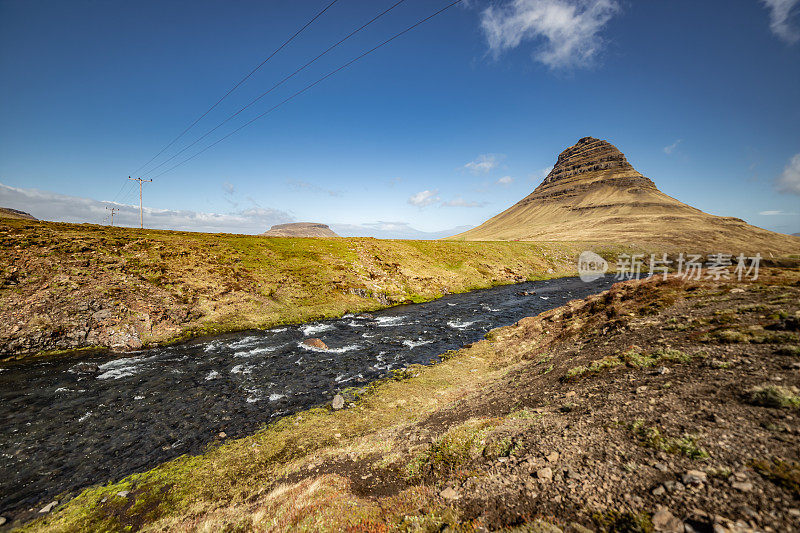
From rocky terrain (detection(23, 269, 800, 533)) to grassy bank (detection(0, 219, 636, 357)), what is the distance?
19.3 meters

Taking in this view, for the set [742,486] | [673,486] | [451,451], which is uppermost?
[742,486]

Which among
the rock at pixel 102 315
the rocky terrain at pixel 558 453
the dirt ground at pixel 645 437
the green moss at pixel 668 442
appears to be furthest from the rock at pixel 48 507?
the rock at pixel 102 315

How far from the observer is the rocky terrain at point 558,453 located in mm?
5637

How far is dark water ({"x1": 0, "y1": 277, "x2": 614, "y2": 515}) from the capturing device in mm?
11625

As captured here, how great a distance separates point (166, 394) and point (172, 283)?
1926cm

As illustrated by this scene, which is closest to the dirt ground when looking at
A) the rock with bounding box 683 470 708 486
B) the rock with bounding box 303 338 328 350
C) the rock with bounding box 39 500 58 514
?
the rock with bounding box 683 470 708 486

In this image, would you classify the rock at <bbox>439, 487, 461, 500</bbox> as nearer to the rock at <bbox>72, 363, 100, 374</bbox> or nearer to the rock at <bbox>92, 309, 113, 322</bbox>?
the rock at <bbox>72, 363, 100, 374</bbox>

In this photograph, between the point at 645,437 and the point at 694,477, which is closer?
the point at 694,477

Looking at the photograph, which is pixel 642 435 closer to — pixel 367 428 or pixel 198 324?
pixel 367 428

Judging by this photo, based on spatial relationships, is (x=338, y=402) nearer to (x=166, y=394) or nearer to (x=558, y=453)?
(x=166, y=394)

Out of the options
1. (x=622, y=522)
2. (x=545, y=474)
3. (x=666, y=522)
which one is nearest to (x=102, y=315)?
(x=545, y=474)

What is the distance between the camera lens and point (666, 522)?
5.02 meters

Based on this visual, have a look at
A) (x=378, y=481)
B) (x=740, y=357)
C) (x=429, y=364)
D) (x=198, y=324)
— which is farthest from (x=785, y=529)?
(x=198, y=324)

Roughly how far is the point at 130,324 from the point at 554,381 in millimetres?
32465
